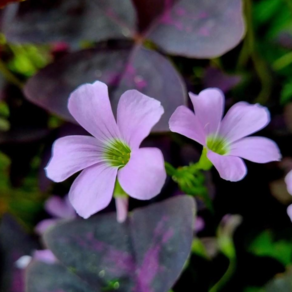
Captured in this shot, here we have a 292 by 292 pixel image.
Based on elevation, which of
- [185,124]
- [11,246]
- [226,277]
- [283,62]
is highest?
[185,124]

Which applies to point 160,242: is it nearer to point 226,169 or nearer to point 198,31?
point 226,169

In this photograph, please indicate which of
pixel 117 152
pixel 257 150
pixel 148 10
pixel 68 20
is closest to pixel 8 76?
pixel 68 20

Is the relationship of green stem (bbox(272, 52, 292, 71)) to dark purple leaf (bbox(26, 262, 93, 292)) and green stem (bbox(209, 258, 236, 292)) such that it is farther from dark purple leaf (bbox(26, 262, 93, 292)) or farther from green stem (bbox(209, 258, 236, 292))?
dark purple leaf (bbox(26, 262, 93, 292))

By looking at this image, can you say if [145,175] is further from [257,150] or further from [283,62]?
[283,62]

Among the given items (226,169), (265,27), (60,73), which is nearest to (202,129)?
(226,169)

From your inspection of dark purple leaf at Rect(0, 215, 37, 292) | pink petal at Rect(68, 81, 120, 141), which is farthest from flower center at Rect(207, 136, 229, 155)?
dark purple leaf at Rect(0, 215, 37, 292)
